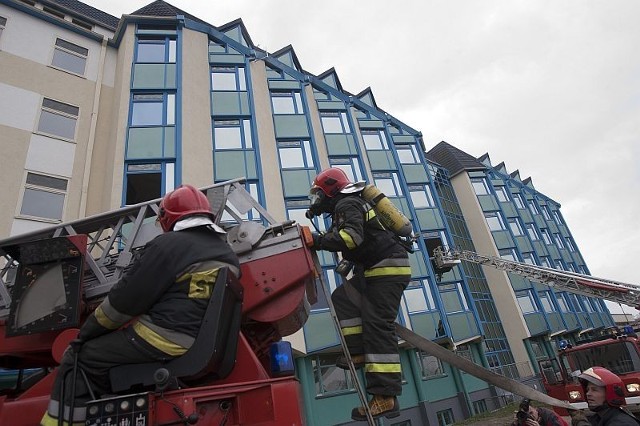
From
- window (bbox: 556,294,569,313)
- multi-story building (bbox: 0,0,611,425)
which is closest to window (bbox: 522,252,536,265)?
window (bbox: 556,294,569,313)

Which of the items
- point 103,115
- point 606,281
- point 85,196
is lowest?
point 606,281

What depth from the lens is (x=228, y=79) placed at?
16609 mm

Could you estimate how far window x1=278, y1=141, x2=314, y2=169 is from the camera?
53.8ft

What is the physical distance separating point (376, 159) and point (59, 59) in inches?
551

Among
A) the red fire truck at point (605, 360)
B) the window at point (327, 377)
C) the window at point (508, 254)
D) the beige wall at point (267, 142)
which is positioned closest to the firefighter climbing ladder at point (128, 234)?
the red fire truck at point (605, 360)

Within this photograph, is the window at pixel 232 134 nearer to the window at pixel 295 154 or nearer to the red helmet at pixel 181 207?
the window at pixel 295 154

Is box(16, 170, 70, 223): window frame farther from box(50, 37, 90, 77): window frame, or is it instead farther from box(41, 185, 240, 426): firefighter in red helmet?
box(41, 185, 240, 426): firefighter in red helmet

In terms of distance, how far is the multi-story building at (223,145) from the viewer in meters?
12.0

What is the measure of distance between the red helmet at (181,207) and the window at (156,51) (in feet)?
48.4

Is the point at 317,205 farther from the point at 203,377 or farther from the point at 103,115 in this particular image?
the point at 103,115

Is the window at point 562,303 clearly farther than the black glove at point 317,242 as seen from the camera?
Yes

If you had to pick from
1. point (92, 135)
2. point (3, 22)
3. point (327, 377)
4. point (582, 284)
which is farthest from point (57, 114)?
point (582, 284)

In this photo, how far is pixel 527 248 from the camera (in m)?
27.6

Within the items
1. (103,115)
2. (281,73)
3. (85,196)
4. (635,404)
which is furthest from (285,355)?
(281,73)
